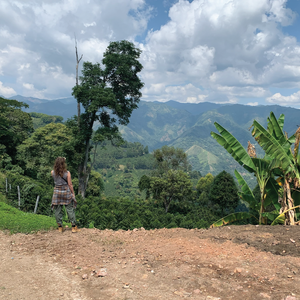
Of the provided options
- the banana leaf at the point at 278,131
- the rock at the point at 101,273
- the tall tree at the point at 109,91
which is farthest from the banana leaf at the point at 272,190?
the tall tree at the point at 109,91

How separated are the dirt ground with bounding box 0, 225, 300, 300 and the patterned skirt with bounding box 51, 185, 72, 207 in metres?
0.74

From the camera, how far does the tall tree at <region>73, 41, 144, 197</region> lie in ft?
52.6

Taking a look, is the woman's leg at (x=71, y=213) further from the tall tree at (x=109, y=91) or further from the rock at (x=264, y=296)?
the tall tree at (x=109, y=91)

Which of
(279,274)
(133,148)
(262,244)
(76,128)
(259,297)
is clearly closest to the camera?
(259,297)

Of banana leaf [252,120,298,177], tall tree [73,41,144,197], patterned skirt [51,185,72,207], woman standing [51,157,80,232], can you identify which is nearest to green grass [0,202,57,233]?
woman standing [51,157,80,232]

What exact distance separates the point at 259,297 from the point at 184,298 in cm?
100

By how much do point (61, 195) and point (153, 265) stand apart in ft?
9.31

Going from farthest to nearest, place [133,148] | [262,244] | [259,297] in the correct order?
[133,148], [262,244], [259,297]

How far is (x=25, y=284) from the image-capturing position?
11.6ft

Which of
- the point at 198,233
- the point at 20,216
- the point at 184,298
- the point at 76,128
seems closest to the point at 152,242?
the point at 198,233

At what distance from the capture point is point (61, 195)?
570 cm

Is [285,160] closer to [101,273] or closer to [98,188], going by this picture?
[101,273]

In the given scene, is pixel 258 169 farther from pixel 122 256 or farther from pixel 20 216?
pixel 20 216

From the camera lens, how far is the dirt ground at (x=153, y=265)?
334 cm
